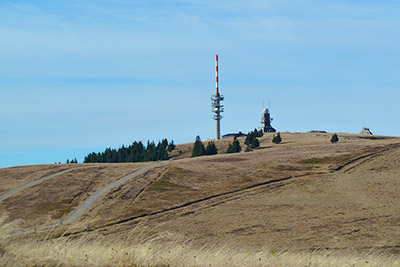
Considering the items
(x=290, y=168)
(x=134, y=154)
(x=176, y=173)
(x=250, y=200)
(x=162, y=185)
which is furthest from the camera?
(x=134, y=154)

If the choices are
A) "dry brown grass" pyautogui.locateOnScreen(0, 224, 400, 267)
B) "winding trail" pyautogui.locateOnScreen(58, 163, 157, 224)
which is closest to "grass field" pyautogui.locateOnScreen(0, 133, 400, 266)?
"winding trail" pyautogui.locateOnScreen(58, 163, 157, 224)

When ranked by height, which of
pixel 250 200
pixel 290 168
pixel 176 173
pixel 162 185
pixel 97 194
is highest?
pixel 290 168

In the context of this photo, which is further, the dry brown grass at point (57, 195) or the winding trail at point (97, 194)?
the dry brown grass at point (57, 195)

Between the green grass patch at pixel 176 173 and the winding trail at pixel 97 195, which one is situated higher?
the green grass patch at pixel 176 173

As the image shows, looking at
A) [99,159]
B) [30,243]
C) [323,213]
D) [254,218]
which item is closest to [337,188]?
[323,213]

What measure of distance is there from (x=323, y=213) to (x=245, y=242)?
19.8 metres

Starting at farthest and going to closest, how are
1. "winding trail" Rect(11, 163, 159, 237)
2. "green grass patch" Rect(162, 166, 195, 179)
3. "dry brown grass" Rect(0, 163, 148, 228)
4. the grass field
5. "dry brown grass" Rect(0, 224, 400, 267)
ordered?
1. "green grass patch" Rect(162, 166, 195, 179)
2. "dry brown grass" Rect(0, 163, 148, 228)
3. "winding trail" Rect(11, 163, 159, 237)
4. the grass field
5. "dry brown grass" Rect(0, 224, 400, 267)

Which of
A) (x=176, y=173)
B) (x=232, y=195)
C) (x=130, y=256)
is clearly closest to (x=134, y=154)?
(x=176, y=173)

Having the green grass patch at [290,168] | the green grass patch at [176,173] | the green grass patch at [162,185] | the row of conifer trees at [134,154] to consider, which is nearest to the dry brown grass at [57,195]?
the green grass patch at [176,173]

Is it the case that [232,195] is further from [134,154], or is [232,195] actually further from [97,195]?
[134,154]

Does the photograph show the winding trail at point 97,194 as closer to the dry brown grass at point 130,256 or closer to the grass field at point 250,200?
the grass field at point 250,200

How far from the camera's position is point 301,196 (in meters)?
78.4

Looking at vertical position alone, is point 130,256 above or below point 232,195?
above

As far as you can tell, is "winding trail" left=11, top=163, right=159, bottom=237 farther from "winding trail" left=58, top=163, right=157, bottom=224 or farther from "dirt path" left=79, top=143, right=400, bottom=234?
"dirt path" left=79, top=143, right=400, bottom=234
